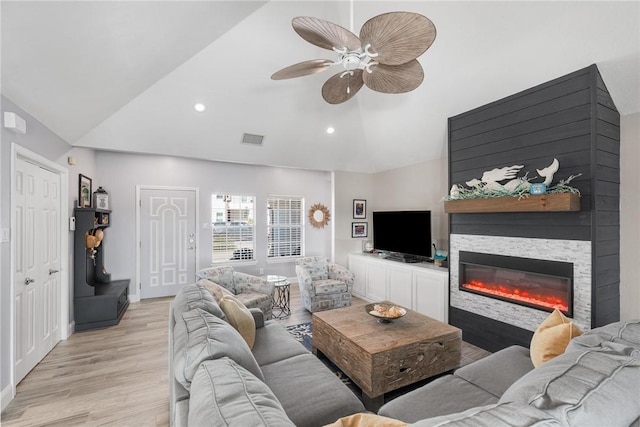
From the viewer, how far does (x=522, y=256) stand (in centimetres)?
294

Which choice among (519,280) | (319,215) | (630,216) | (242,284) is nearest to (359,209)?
(319,215)

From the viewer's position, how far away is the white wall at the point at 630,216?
2.60 meters

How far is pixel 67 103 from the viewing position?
283cm

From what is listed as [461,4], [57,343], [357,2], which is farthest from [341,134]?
[57,343]

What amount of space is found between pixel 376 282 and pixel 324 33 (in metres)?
4.10

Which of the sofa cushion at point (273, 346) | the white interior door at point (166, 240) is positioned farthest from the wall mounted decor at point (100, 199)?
the sofa cushion at point (273, 346)

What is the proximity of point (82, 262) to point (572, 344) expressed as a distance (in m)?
5.00

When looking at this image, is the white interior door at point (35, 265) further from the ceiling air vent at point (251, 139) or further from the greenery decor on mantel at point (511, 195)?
the greenery decor on mantel at point (511, 195)

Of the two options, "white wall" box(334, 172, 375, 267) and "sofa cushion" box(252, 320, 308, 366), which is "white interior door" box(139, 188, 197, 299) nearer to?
"white wall" box(334, 172, 375, 267)

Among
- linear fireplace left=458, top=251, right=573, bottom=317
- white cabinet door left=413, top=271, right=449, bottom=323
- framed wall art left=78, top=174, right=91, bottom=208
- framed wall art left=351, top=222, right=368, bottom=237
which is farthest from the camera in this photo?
framed wall art left=351, top=222, right=368, bottom=237

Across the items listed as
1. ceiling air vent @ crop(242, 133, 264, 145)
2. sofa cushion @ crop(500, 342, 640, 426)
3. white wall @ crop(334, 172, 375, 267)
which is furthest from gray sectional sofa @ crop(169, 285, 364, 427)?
white wall @ crop(334, 172, 375, 267)

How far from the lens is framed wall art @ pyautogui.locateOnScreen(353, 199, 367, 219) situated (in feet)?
19.2

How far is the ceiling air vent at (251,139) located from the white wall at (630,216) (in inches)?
166

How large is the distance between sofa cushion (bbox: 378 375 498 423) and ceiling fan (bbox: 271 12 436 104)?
6.62 ft
